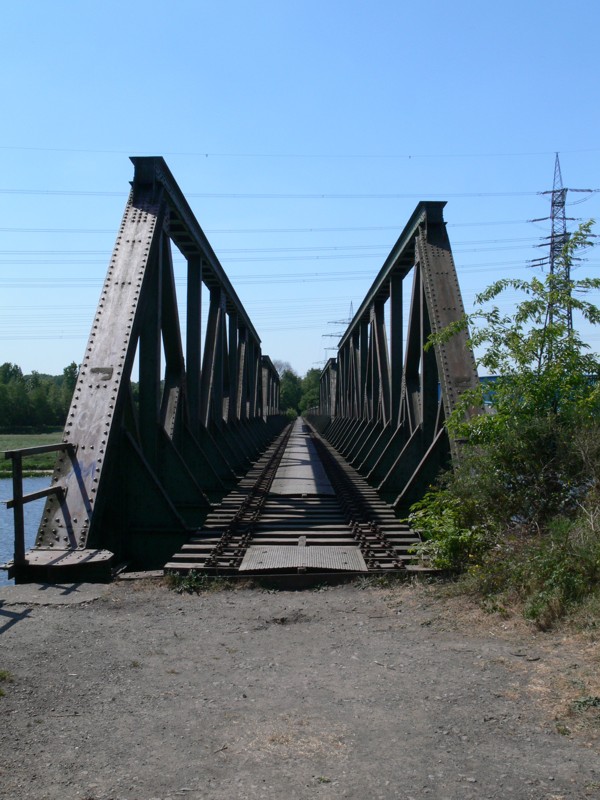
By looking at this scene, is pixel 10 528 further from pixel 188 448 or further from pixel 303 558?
pixel 303 558

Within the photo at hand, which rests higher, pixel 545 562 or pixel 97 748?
pixel 545 562

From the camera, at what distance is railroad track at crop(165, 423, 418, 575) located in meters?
6.93

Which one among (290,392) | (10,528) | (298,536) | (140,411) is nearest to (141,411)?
(140,411)

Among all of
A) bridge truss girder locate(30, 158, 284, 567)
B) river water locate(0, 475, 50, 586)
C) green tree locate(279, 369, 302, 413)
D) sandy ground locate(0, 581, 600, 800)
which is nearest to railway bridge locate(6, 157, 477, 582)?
bridge truss girder locate(30, 158, 284, 567)

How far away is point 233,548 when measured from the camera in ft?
25.7

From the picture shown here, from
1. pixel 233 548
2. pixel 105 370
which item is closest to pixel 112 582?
pixel 233 548

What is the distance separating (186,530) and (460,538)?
318 centimetres

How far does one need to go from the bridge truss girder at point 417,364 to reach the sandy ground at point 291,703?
3.68 meters

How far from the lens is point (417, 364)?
39.9ft

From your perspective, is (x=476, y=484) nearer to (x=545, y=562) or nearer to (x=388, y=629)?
(x=545, y=562)

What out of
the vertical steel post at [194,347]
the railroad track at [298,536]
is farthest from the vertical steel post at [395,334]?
the vertical steel post at [194,347]

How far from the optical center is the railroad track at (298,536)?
22.7 feet

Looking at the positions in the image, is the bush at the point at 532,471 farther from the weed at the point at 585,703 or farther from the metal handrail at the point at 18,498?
the metal handrail at the point at 18,498

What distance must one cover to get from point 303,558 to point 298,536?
1.48 meters
